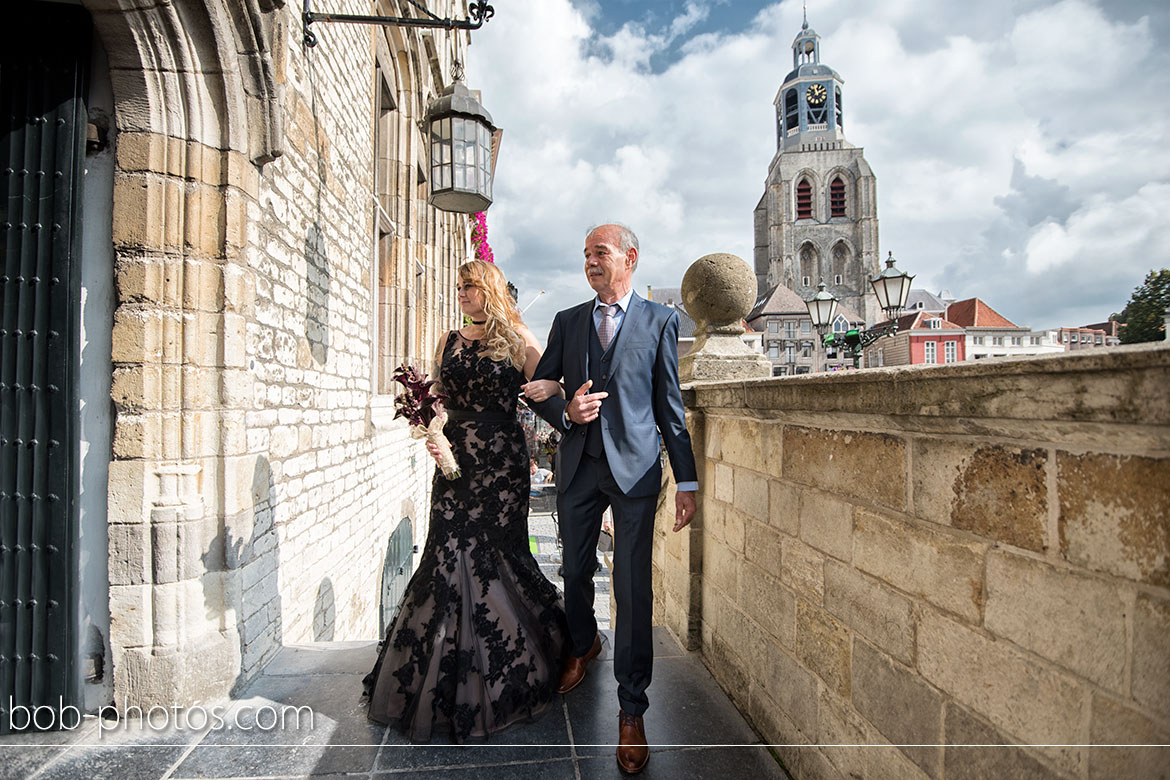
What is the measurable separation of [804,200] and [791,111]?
50.9ft

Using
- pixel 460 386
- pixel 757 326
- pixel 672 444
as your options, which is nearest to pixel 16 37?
pixel 460 386

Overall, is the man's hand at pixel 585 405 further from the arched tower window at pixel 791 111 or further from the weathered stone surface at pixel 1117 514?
the arched tower window at pixel 791 111

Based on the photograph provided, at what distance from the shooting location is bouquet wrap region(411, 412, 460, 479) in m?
2.78

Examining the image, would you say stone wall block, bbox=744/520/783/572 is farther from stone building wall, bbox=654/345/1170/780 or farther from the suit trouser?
the suit trouser

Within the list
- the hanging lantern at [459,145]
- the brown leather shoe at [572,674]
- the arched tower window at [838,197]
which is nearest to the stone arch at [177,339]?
the brown leather shoe at [572,674]

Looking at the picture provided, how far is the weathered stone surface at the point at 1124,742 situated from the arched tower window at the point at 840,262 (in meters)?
76.7

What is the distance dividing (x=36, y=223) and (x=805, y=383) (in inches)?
133

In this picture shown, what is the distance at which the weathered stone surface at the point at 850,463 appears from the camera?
1.73 metres

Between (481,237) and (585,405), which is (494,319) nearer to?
(585,405)

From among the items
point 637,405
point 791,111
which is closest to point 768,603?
point 637,405

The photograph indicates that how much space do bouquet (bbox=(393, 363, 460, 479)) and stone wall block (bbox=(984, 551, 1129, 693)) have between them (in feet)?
6.90

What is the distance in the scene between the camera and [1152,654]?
3.39 ft

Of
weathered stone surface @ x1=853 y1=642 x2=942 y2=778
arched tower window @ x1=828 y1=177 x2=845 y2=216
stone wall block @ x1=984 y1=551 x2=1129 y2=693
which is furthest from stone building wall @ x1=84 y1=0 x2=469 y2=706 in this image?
arched tower window @ x1=828 y1=177 x2=845 y2=216

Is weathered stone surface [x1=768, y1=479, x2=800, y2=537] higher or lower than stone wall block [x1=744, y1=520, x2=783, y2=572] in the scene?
higher
